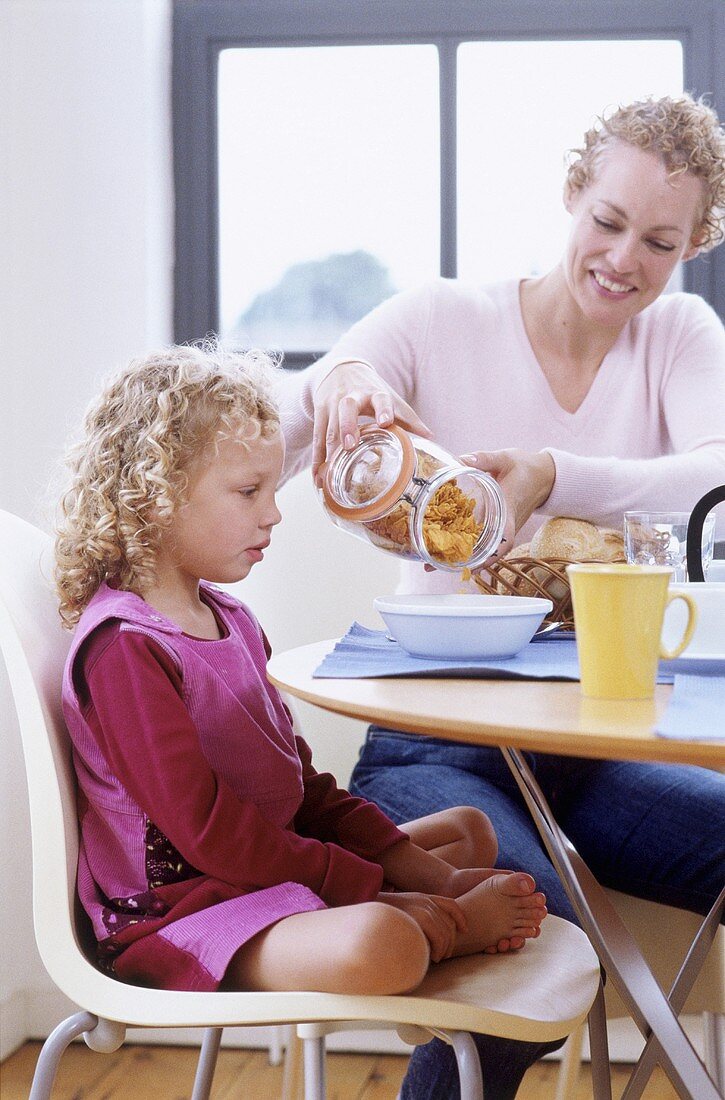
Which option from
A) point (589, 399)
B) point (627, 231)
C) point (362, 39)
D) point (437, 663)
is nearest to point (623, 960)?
point (437, 663)

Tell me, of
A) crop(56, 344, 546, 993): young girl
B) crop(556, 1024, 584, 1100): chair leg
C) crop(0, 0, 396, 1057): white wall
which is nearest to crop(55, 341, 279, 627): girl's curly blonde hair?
crop(56, 344, 546, 993): young girl

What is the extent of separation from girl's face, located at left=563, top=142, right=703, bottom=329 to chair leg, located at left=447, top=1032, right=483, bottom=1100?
105 centimetres

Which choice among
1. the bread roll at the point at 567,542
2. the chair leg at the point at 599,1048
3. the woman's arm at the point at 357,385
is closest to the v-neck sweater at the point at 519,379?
the woman's arm at the point at 357,385

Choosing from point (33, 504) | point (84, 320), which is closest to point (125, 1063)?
→ point (33, 504)

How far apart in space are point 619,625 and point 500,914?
15.2 inches

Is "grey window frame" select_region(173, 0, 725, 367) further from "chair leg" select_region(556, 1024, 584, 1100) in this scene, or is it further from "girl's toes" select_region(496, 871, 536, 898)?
"girl's toes" select_region(496, 871, 536, 898)

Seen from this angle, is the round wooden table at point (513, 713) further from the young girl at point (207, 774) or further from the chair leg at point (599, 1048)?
the chair leg at point (599, 1048)

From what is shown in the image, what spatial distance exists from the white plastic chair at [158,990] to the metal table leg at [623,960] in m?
0.03

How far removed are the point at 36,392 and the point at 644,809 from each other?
1.30 meters

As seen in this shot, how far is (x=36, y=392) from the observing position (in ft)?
6.73

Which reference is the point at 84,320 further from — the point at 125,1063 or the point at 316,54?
the point at 125,1063

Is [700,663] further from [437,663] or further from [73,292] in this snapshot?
[73,292]

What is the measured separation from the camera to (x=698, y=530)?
102cm

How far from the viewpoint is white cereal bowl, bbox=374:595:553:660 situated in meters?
0.86
